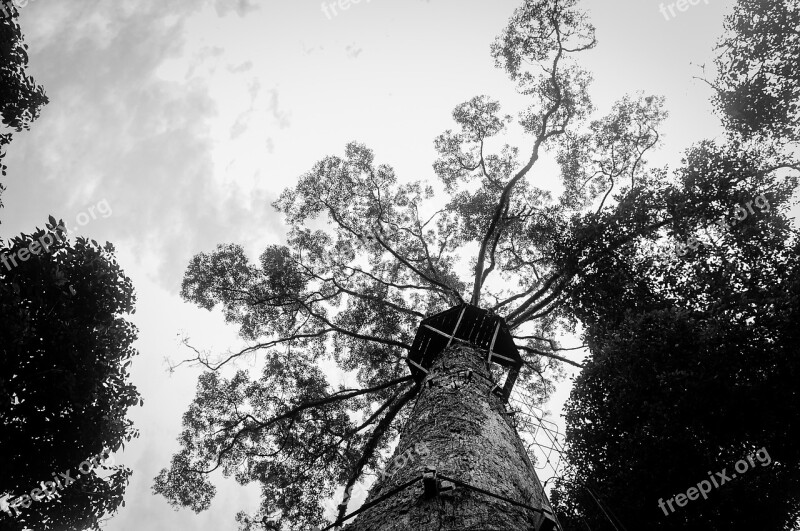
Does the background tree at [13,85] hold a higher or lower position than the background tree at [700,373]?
higher

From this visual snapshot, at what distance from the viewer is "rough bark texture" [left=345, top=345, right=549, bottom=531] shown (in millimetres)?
2709

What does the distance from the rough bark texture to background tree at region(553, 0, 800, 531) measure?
2433mm

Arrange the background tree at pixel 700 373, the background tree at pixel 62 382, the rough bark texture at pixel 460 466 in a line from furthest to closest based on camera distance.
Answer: the background tree at pixel 62 382, the background tree at pixel 700 373, the rough bark texture at pixel 460 466

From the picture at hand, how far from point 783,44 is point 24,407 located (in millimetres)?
16971

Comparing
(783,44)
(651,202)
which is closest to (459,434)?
(651,202)

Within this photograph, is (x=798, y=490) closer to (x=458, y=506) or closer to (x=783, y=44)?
(x=458, y=506)

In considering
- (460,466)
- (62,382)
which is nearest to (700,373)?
(460,466)

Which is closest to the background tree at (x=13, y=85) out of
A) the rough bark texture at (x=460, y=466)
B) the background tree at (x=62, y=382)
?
the background tree at (x=62, y=382)

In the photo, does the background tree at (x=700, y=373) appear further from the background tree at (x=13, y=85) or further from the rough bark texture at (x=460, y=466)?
the background tree at (x=13, y=85)

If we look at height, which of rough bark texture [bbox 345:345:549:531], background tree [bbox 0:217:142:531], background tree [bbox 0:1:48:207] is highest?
background tree [bbox 0:1:48:207]

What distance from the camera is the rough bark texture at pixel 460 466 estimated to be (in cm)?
271

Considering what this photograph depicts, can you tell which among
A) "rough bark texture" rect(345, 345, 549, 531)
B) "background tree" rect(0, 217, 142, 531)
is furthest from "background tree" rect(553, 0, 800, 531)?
"background tree" rect(0, 217, 142, 531)

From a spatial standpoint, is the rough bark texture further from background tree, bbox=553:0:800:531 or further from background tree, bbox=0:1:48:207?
background tree, bbox=0:1:48:207

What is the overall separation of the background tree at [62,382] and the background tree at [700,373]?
30.3 ft
